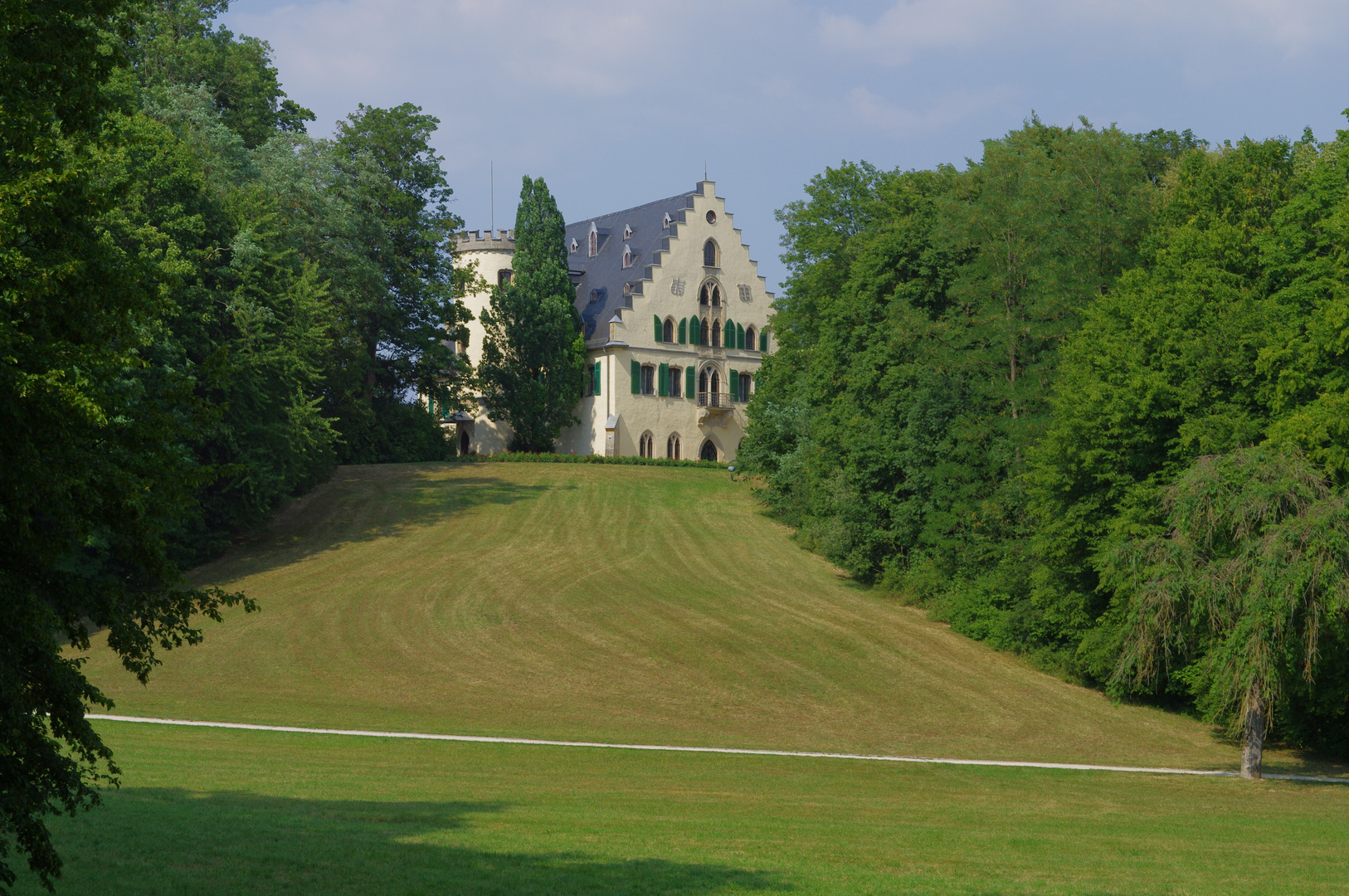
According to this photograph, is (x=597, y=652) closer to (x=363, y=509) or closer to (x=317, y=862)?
(x=363, y=509)

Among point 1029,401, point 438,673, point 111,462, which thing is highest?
point 1029,401

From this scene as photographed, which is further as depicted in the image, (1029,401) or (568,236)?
(568,236)

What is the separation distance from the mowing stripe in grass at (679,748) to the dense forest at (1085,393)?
2142mm

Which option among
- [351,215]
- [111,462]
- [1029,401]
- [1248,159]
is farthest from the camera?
[351,215]

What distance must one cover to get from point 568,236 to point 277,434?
150 ft

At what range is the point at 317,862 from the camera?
12.1 m

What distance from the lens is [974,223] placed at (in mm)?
41156

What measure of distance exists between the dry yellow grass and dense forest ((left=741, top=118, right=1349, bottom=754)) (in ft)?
7.13

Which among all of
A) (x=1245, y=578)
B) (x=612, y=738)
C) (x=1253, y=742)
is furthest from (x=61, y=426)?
(x=1253, y=742)

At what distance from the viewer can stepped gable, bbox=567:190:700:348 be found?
75.1 metres

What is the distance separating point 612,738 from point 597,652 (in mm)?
8078

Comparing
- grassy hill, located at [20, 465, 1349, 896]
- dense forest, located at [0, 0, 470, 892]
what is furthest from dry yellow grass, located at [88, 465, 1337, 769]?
dense forest, located at [0, 0, 470, 892]

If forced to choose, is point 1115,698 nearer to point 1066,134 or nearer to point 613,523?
point 1066,134

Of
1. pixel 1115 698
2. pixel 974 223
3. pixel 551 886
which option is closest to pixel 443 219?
pixel 974 223
